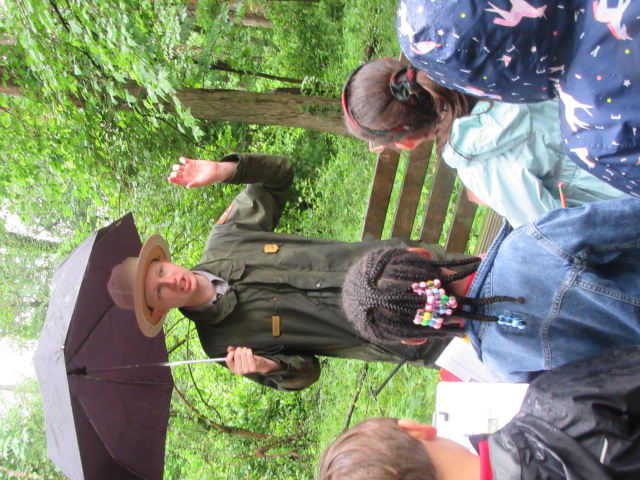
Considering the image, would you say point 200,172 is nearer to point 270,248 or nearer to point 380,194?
point 270,248

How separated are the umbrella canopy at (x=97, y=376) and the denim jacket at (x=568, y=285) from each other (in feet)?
5.97

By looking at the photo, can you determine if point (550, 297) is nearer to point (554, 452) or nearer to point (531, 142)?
point (554, 452)

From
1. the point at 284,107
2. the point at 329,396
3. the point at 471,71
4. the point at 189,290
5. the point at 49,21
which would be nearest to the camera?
the point at 471,71

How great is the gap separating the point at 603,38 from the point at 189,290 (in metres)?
2.52

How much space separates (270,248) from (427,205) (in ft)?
4.17

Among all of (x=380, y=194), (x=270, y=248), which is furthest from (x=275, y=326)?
(x=380, y=194)

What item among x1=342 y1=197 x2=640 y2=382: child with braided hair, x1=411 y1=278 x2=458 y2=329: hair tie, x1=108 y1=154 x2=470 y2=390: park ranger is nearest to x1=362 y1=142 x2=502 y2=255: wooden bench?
x1=108 y1=154 x2=470 y2=390: park ranger

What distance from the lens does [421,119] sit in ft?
7.56

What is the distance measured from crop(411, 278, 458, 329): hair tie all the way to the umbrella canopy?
159 cm

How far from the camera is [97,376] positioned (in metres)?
2.59

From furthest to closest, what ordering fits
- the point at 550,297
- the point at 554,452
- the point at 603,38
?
the point at 550,297 → the point at 554,452 → the point at 603,38

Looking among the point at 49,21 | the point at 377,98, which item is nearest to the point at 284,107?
the point at 49,21

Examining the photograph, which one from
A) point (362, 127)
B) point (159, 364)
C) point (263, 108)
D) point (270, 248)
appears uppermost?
point (362, 127)

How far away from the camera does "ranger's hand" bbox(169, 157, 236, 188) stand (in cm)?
348
